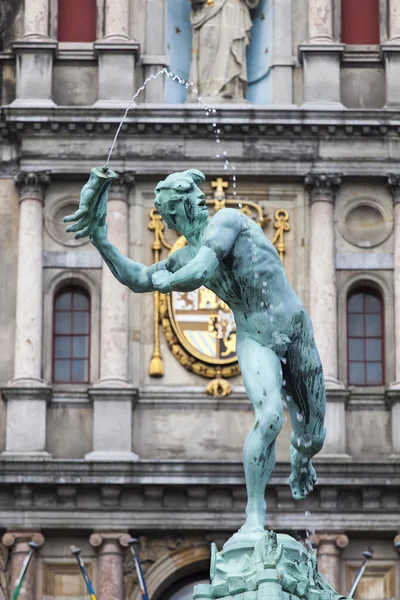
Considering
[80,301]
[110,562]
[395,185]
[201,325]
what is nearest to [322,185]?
[395,185]

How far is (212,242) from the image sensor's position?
34.3 feet

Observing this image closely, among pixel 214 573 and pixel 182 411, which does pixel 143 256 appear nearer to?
pixel 182 411

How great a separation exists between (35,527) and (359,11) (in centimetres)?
765

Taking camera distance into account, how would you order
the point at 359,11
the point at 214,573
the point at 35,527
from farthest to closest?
the point at 359,11
the point at 35,527
the point at 214,573

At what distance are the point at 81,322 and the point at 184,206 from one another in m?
18.3

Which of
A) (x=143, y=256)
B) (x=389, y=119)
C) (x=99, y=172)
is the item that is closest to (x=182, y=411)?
(x=143, y=256)

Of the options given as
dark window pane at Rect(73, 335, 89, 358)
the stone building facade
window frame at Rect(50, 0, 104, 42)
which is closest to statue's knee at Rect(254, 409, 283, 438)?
the stone building facade

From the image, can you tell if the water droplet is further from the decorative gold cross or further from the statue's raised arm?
the decorative gold cross

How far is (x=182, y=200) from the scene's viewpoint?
35.1 feet

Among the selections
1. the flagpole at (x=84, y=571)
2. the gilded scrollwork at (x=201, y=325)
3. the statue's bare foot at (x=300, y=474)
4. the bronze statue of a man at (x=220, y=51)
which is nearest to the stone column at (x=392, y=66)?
the bronze statue of a man at (x=220, y=51)

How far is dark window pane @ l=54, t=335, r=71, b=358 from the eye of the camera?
2886 centimetres

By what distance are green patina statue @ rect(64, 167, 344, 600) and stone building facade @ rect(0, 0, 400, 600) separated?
16.6 meters

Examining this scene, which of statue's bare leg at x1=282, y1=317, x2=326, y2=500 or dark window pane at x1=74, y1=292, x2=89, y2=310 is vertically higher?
dark window pane at x1=74, y1=292, x2=89, y2=310

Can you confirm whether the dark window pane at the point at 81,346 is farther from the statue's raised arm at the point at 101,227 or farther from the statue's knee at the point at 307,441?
the statue's knee at the point at 307,441
